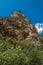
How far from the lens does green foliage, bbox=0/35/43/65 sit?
56.3 metres

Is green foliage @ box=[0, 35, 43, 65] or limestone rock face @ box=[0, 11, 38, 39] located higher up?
limestone rock face @ box=[0, 11, 38, 39]

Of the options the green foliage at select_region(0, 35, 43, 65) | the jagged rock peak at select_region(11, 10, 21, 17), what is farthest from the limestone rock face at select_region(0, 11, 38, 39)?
the green foliage at select_region(0, 35, 43, 65)

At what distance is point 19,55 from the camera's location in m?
60.0

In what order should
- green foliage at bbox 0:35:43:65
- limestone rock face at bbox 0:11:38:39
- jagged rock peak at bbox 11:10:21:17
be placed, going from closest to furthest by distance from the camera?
green foliage at bbox 0:35:43:65, limestone rock face at bbox 0:11:38:39, jagged rock peak at bbox 11:10:21:17

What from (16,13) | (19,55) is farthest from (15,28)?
(19,55)

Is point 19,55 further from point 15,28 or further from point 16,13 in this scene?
point 16,13

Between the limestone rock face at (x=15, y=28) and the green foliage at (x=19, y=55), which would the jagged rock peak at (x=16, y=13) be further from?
the green foliage at (x=19, y=55)

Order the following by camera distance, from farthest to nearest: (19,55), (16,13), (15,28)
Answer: (16,13)
(15,28)
(19,55)

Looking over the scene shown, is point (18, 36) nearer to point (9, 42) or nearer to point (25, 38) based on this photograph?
point (25, 38)

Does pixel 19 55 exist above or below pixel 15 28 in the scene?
below

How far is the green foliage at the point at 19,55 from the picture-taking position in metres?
56.3

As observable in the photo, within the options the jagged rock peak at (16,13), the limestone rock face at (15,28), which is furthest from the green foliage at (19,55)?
the jagged rock peak at (16,13)

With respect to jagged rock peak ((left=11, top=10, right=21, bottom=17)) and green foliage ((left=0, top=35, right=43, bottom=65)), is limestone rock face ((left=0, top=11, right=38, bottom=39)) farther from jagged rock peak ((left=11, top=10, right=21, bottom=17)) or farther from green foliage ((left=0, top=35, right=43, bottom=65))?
green foliage ((left=0, top=35, right=43, bottom=65))

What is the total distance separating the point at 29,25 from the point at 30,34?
6.48m
